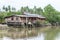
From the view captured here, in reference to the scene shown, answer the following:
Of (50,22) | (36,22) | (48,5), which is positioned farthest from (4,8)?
(36,22)

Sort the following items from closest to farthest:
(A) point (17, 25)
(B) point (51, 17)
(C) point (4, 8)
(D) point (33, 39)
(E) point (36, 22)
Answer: (D) point (33, 39), (A) point (17, 25), (E) point (36, 22), (B) point (51, 17), (C) point (4, 8)

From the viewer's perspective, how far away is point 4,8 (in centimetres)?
6169

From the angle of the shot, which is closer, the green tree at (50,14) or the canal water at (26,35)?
the canal water at (26,35)

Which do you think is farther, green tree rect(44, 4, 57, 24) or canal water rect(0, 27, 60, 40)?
green tree rect(44, 4, 57, 24)

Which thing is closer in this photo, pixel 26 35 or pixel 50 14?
pixel 26 35

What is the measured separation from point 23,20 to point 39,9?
22021mm

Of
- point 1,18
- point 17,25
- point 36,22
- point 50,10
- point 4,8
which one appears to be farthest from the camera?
point 4,8

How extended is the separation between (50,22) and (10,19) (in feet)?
35.2

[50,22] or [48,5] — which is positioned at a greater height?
[48,5]

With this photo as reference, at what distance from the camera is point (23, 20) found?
136ft

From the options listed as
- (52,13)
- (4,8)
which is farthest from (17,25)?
(4,8)

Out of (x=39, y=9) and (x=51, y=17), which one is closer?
(x=51, y=17)

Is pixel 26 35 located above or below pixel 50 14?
above

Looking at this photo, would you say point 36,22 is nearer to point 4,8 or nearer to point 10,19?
point 10,19
